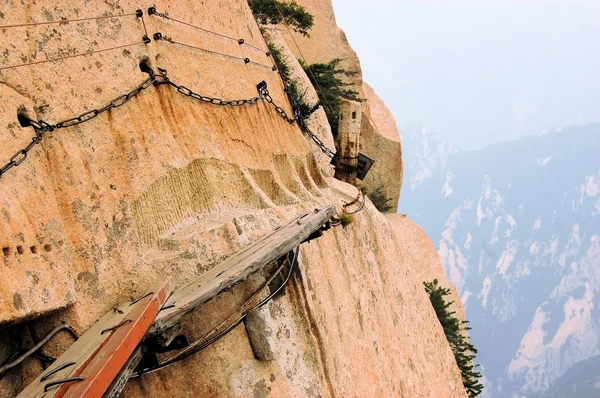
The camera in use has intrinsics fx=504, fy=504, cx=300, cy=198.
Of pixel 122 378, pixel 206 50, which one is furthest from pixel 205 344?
pixel 206 50

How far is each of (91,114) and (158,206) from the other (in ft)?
4.26

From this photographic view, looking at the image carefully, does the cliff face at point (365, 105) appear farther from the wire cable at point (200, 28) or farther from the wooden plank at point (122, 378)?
the wooden plank at point (122, 378)

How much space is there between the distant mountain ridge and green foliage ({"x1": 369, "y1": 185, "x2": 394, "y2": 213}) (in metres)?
90.5

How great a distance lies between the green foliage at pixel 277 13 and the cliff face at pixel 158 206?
9828mm

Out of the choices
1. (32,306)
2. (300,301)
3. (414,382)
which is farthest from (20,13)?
(414,382)

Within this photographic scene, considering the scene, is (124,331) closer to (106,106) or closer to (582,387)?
(106,106)

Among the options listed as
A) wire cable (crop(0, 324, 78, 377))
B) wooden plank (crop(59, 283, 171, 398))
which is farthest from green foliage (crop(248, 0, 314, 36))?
wooden plank (crop(59, 283, 171, 398))

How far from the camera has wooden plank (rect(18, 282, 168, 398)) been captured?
3301 millimetres

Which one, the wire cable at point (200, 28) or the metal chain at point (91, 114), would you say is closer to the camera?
the metal chain at point (91, 114)

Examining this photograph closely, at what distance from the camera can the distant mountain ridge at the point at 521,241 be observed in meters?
111

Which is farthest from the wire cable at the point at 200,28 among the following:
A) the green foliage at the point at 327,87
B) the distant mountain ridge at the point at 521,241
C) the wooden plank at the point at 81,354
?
the distant mountain ridge at the point at 521,241

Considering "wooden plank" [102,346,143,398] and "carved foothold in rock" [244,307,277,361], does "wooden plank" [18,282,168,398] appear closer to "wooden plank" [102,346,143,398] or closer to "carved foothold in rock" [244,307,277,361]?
"wooden plank" [102,346,143,398]

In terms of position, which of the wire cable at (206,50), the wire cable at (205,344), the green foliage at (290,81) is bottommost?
the wire cable at (205,344)

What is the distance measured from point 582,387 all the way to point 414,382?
91168 millimetres
